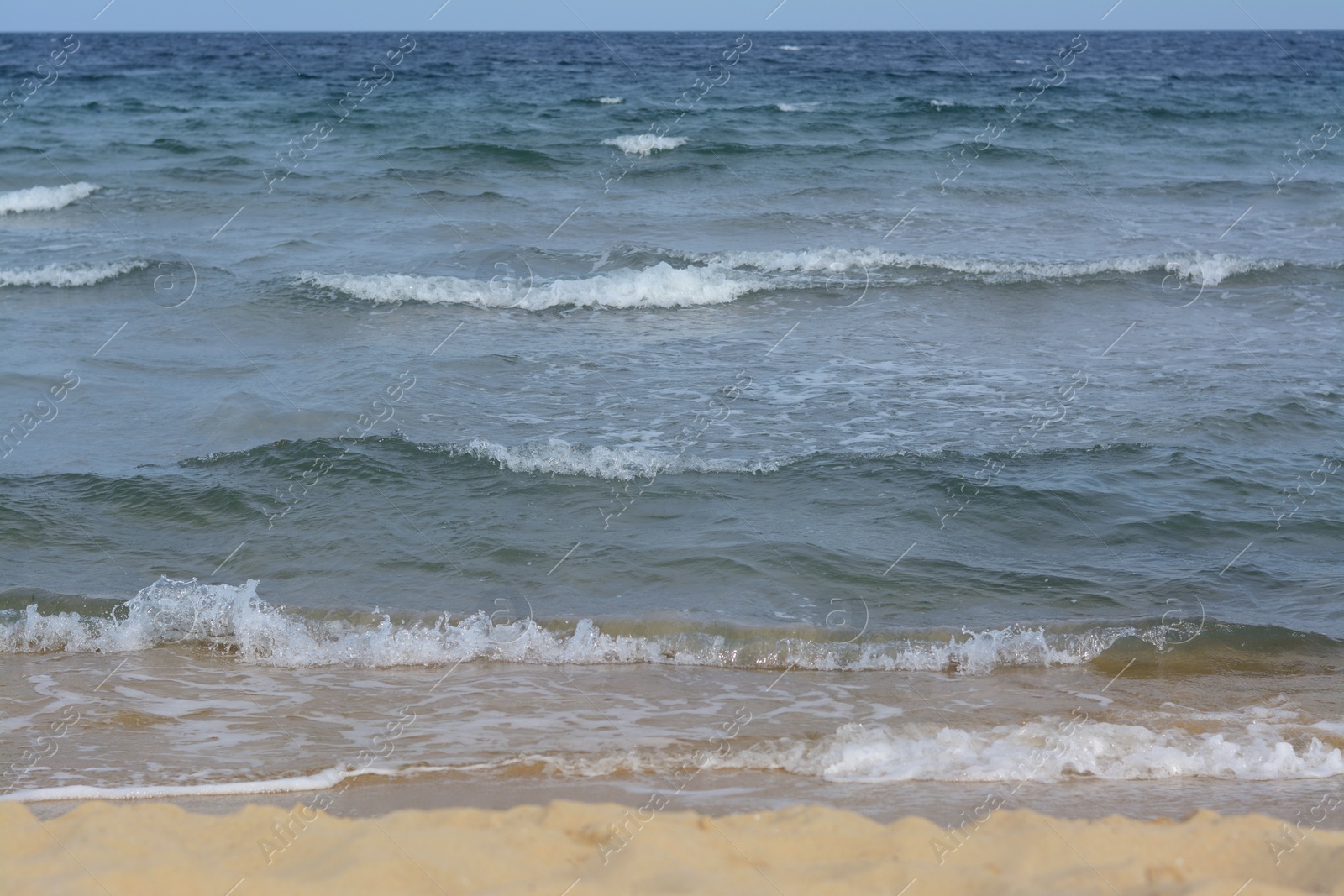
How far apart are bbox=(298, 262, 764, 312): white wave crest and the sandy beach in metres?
8.70

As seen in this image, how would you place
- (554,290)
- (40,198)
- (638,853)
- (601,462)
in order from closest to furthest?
1. (638,853)
2. (601,462)
3. (554,290)
4. (40,198)

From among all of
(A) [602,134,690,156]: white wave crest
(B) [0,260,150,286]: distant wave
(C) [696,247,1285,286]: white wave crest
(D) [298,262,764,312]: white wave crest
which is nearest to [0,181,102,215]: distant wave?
(B) [0,260,150,286]: distant wave

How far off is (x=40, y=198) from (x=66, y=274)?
5.50 m

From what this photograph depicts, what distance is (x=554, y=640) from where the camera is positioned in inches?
224

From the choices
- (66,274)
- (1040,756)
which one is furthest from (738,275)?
(1040,756)

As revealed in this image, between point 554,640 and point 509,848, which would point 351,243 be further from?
point 509,848

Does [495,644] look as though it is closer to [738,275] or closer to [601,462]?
[601,462]

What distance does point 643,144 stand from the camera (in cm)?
2027

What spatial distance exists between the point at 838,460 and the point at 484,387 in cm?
323

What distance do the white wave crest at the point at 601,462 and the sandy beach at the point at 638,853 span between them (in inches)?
155

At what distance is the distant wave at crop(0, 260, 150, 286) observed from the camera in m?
12.6

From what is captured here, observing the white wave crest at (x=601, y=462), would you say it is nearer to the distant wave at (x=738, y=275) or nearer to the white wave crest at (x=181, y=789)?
the white wave crest at (x=181, y=789)

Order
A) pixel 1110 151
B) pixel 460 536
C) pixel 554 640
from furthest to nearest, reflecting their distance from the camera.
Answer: pixel 1110 151
pixel 460 536
pixel 554 640

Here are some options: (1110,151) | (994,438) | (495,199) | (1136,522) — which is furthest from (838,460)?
(1110,151)
